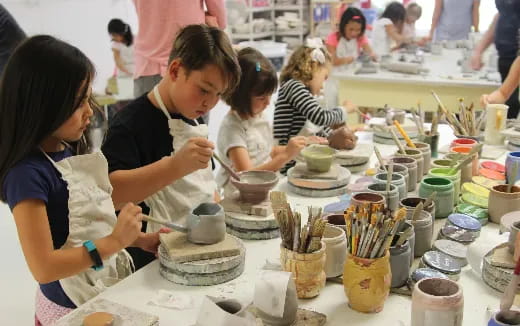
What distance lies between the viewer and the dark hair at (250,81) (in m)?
2.10

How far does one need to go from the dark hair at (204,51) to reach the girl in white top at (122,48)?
311 cm

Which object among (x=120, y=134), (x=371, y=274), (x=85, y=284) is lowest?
(x=85, y=284)

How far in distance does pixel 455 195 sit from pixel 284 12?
18.0ft

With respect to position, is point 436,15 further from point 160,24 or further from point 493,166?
point 493,166

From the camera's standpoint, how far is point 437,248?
1.32 m

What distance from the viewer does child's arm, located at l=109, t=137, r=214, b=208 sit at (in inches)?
57.6

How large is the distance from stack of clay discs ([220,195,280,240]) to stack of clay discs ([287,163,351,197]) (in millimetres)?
282

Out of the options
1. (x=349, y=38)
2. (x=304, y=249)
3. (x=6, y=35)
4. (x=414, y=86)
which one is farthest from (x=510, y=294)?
(x=349, y=38)

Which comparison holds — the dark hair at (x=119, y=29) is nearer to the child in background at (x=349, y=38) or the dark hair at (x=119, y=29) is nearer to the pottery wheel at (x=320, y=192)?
the child in background at (x=349, y=38)

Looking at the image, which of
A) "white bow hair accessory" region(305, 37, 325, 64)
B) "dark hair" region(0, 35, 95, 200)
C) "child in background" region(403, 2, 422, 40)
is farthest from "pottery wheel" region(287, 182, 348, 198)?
"child in background" region(403, 2, 422, 40)

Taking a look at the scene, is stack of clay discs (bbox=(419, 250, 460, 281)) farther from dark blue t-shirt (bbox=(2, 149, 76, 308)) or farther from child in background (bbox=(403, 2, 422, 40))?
child in background (bbox=(403, 2, 422, 40))

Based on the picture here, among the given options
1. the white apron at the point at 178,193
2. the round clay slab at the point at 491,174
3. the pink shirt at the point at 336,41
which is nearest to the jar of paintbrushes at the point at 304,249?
the white apron at the point at 178,193

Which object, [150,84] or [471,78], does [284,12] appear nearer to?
[471,78]

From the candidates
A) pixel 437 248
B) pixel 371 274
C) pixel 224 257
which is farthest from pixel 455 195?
pixel 224 257
